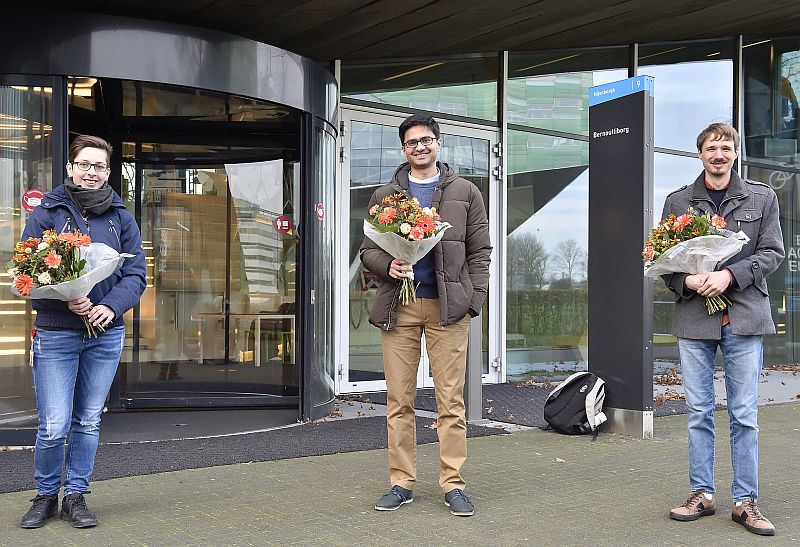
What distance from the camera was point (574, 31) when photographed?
36.7ft

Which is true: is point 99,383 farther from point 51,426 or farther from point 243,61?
point 243,61

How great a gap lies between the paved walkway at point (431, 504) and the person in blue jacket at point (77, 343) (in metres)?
0.25

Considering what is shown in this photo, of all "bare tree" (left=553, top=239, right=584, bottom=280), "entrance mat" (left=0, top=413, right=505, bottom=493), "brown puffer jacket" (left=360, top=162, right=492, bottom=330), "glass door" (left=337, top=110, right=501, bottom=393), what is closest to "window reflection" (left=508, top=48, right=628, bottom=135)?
"bare tree" (left=553, top=239, right=584, bottom=280)

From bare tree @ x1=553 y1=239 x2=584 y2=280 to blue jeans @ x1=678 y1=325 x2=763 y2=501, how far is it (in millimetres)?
7397

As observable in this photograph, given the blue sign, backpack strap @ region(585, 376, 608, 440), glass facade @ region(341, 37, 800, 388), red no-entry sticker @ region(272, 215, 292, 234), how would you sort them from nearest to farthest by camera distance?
the blue sign < backpack strap @ region(585, 376, 608, 440) < red no-entry sticker @ region(272, 215, 292, 234) < glass facade @ region(341, 37, 800, 388)

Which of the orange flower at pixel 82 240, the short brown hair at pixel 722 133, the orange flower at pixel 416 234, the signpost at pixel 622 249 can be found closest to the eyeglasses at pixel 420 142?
the orange flower at pixel 416 234

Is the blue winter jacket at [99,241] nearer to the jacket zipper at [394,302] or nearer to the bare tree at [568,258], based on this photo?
the jacket zipper at [394,302]

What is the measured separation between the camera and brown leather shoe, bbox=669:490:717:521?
5027 mm

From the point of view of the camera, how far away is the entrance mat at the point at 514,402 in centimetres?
895

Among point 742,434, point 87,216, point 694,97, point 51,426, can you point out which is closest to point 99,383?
point 51,426

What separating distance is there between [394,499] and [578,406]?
304 centimetres

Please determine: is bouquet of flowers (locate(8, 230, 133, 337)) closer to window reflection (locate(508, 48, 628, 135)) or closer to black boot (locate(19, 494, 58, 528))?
black boot (locate(19, 494, 58, 528))

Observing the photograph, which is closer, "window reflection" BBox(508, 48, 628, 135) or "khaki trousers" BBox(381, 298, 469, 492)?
"khaki trousers" BBox(381, 298, 469, 492)

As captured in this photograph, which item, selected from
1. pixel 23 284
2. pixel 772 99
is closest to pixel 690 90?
pixel 772 99
